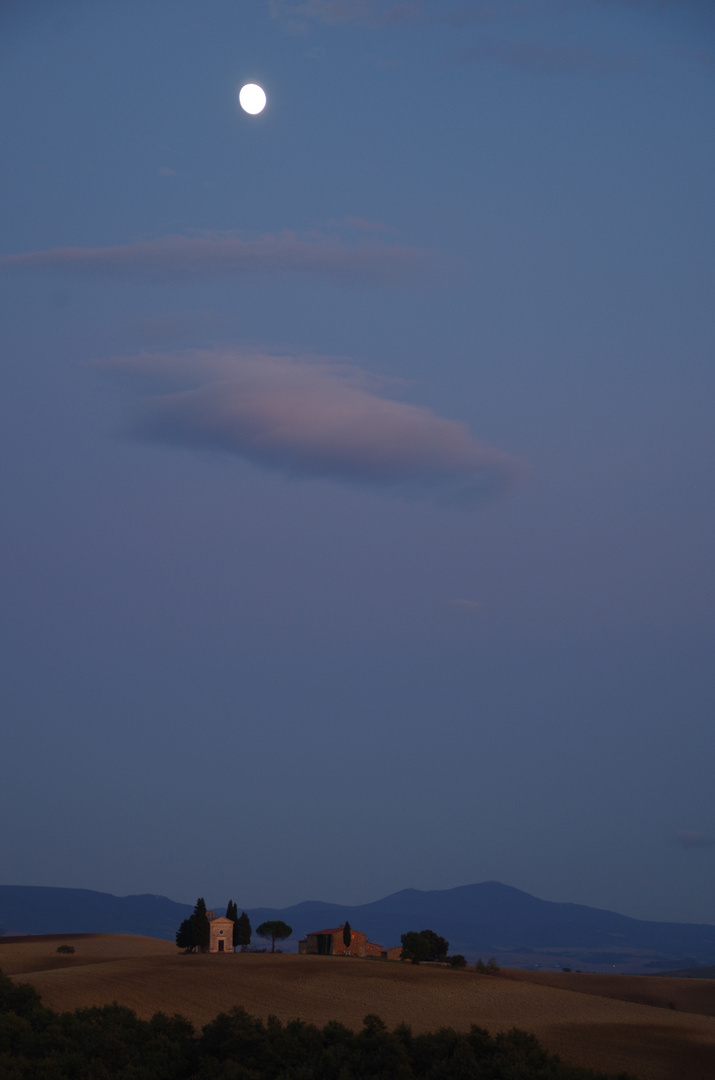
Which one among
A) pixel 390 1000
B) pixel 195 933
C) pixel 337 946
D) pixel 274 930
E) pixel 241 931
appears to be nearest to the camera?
pixel 390 1000

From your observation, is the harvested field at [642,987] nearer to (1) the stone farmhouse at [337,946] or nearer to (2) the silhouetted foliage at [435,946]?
(2) the silhouetted foliage at [435,946]

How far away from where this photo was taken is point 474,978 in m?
73.2

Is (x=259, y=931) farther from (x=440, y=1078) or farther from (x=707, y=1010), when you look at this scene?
(x=440, y=1078)

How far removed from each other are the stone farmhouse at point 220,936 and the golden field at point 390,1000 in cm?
1061

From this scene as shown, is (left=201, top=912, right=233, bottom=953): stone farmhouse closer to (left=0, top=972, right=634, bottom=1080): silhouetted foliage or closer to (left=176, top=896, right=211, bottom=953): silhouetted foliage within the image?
(left=176, top=896, right=211, bottom=953): silhouetted foliage

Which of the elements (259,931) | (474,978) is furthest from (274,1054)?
(259,931)

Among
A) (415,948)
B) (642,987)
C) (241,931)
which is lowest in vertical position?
(642,987)

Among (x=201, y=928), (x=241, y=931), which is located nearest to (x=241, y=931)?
(x=241, y=931)

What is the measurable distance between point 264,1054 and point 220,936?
2289 inches

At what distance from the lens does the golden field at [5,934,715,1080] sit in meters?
45.7

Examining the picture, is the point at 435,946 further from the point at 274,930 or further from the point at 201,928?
the point at 201,928

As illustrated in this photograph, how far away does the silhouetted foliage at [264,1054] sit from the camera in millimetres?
36969

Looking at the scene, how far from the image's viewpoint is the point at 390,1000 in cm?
6009

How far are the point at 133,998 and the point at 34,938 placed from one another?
57.2m
